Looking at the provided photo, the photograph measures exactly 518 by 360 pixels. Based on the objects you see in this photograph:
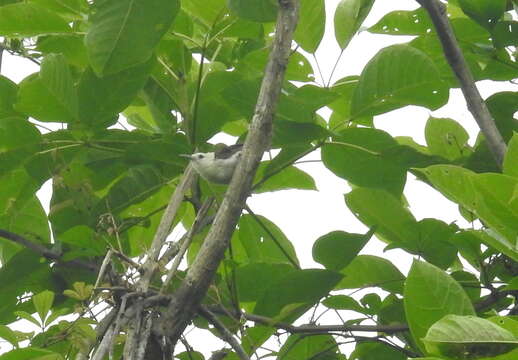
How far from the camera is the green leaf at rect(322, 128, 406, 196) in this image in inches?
103

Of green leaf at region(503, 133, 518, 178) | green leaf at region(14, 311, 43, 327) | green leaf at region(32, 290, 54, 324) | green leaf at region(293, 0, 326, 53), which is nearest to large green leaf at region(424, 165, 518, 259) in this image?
green leaf at region(503, 133, 518, 178)

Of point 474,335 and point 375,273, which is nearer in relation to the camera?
point 474,335

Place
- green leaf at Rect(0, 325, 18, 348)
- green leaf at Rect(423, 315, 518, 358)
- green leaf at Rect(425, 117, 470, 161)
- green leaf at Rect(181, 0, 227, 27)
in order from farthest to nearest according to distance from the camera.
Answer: green leaf at Rect(425, 117, 470, 161), green leaf at Rect(181, 0, 227, 27), green leaf at Rect(0, 325, 18, 348), green leaf at Rect(423, 315, 518, 358)

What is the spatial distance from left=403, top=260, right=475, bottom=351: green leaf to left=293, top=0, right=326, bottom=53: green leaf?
1.20 m

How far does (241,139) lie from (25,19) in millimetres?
836

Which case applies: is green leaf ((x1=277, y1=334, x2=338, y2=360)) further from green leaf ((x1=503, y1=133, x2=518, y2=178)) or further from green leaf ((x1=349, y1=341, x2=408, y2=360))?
green leaf ((x1=503, y1=133, x2=518, y2=178))

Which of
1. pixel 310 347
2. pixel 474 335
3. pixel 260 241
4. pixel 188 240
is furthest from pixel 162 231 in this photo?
pixel 474 335

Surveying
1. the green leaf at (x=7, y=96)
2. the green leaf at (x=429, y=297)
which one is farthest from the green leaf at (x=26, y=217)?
the green leaf at (x=429, y=297)

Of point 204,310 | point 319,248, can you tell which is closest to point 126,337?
point 204,310

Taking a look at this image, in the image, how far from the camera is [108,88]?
261 cm

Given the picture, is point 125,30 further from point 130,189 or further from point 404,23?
point 404,23

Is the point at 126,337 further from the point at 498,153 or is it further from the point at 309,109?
the point at 498,153

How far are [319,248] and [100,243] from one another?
2.17 ft

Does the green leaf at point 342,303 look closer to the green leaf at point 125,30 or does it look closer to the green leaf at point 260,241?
the green leaf at point 260,241
